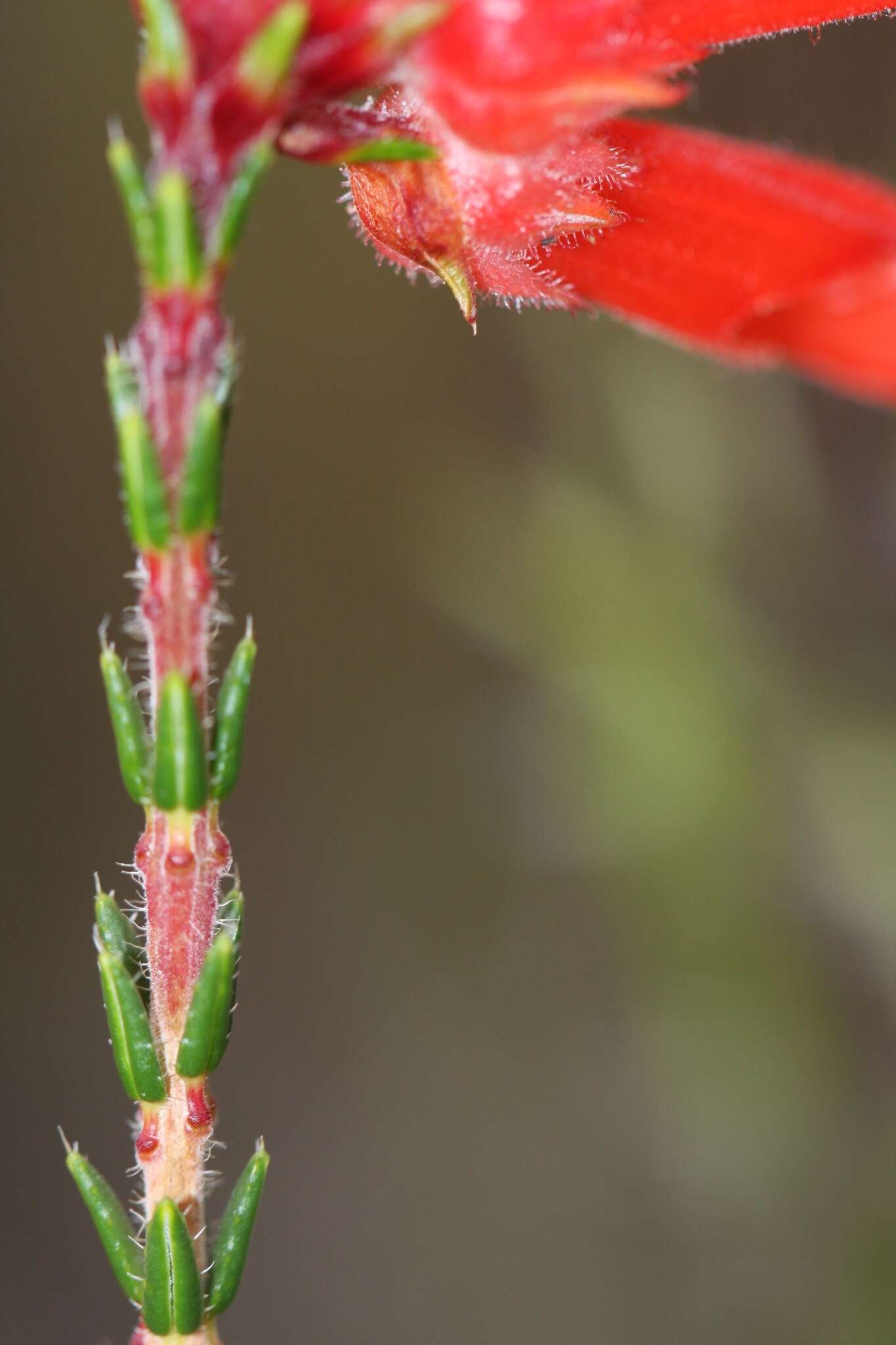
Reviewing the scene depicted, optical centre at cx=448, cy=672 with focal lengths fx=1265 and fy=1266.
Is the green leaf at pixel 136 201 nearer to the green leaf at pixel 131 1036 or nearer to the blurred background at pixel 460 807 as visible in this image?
the green leaf at pixel 131 1036

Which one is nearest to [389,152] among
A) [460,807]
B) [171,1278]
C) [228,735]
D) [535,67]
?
[535,67]

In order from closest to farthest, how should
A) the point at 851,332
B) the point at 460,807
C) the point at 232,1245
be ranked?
1. the point at 851,332
2. the point at 232,1245
3. the point at 460,807

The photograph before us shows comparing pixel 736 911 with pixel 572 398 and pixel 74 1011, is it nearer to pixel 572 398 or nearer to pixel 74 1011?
pixel 572 398

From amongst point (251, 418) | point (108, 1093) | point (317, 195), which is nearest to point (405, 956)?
point (108, 1093)

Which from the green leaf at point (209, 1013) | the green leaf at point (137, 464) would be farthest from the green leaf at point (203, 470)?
the green leaf at point (209, 1013)

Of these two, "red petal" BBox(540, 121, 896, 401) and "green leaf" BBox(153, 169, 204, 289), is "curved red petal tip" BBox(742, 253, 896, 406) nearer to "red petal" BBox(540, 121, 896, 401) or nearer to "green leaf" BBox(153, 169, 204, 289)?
"red petal" BBox(540, 121, 896, 401)

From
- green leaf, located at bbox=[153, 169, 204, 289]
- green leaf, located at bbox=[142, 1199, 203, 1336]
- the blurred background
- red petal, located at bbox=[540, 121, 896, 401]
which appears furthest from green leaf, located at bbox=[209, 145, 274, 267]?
the blurred background

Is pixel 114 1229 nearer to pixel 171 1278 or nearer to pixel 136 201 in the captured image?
pixel 171 1278
